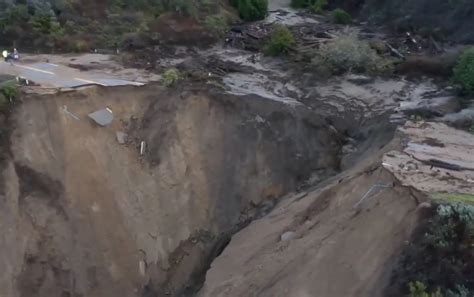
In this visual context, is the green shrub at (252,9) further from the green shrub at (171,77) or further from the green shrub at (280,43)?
the green shrub at (171,77)

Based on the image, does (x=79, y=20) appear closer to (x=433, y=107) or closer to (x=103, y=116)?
(x=103, y=116)

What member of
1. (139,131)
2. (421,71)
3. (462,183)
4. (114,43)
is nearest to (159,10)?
(114,43)

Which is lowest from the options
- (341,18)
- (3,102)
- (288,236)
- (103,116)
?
(288,236)

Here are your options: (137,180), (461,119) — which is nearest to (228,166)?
(137,180)

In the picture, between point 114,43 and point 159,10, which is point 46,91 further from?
point 159,10

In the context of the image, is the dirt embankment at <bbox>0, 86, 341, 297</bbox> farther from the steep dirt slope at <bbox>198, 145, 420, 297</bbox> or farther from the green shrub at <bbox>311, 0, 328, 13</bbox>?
the green shrub at <bbox>311, 0, 328, 13</bbox>

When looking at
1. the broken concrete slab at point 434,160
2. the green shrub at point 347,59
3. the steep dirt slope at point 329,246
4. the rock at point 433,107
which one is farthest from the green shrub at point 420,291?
the green shrub at point 347,59

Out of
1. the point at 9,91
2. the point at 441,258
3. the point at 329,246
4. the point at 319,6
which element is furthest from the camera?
the point at 319,6
